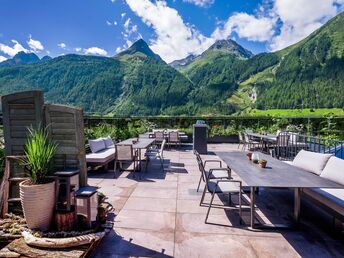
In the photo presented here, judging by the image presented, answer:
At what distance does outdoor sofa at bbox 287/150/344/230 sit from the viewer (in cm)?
306

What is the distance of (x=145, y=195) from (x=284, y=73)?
102811 mm

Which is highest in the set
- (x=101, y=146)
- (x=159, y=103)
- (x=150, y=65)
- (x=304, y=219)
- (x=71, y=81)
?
(x=150, y=65)

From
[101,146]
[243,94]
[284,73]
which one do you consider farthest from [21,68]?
[101,146]

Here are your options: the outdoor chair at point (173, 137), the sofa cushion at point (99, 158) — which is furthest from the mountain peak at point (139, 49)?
the sofa cushion at point (99, 158)

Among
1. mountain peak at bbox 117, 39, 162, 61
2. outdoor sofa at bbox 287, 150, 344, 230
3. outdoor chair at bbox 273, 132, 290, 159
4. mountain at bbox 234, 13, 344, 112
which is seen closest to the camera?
outdoor sofa at bbox 287, 150, 344, 230

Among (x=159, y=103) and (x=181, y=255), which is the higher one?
(x=159, y=103)

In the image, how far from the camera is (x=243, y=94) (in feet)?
338

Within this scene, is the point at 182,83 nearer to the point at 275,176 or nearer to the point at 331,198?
the point at 275,176

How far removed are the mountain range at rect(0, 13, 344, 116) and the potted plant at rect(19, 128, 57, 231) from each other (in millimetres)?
75644

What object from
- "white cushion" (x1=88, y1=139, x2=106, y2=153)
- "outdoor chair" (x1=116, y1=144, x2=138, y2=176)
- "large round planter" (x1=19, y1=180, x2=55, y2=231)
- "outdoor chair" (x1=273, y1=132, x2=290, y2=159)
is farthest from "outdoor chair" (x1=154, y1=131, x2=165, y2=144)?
"large round planter" (x1=19, y1=180, x2=55, y2=231)

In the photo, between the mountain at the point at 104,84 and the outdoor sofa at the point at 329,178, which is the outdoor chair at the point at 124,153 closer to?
the outdoor sofa at the point at 329,178

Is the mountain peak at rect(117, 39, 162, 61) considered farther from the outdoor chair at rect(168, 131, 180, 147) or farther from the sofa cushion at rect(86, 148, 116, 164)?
the sofa cushion at rect(86, 148, 116, 164)

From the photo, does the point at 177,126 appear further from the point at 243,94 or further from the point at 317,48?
the point at 317,48

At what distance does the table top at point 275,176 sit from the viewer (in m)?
2.93
